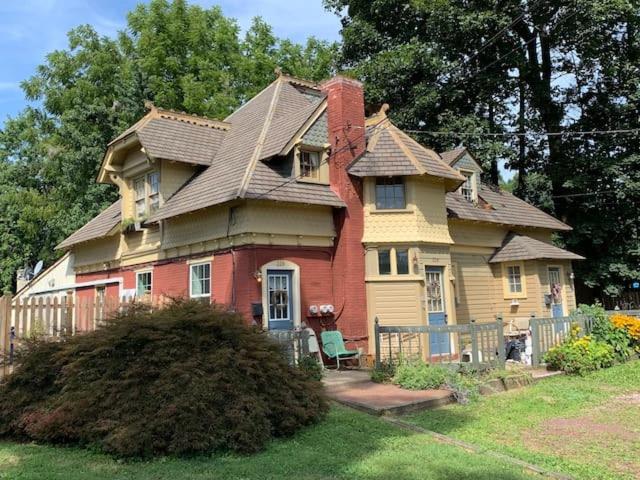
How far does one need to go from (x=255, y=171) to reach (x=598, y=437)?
10.0 m

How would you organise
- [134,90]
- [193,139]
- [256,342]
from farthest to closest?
[134,90], [193,139], [256,342]

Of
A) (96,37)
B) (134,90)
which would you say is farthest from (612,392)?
(96,37)

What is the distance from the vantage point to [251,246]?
1417 cm

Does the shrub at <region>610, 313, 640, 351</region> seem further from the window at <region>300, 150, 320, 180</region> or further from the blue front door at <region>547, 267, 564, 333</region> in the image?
the window at <region>300, 150, 320, 180</region>

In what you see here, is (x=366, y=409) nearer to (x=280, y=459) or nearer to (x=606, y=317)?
(x=280, y=459)

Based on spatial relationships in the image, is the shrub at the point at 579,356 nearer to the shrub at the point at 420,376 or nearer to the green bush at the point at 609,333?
the green bush at the point at 609,333

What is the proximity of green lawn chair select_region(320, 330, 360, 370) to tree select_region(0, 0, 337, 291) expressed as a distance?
20.6m

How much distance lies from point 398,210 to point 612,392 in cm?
707

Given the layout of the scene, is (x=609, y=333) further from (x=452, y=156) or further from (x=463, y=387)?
(x=452, y=156)

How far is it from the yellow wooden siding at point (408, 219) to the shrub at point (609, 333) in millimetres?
4557

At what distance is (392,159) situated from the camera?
15781mm

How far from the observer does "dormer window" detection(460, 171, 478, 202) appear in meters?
20.7

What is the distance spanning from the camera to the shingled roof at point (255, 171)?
14.4 m

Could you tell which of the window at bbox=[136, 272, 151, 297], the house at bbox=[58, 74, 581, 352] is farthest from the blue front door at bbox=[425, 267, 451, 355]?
the window at bbox=[136, 272, 151, 297]
